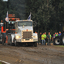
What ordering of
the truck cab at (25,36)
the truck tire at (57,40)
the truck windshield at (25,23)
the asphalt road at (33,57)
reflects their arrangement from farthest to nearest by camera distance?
the truck windshield at (25,23), the truck cab at (25,36), the truck tire at (57,40), the asphalt road at (33,57)

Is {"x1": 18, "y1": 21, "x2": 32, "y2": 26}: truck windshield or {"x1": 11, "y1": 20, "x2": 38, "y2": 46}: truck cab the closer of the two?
{"x1": 11, "y1": 20, "x2": 38, "y2": 46}: truck cab

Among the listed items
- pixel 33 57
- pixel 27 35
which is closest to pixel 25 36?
pixel 27 35

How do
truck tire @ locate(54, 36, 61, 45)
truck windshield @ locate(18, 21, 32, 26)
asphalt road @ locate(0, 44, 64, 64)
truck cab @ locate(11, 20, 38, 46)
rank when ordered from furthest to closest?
truck windshield @ locate(18, 21, 32, 26) → truck cab @ locate(11, 20, 38, 46) → truck tire @ locate(54, 36, 61, 45) → asphalt road @ locate(0, 44, 64, 64)

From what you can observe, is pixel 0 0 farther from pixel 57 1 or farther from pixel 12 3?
pixel 57 1

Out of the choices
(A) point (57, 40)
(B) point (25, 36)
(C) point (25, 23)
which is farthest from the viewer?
(C) point (25, 23)

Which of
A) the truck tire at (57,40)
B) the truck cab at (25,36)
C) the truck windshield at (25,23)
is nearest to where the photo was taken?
the truck tire at (57,40)

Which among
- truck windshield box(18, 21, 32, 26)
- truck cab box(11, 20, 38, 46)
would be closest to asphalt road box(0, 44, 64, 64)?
truck cab box(11, 20, 38, 46)

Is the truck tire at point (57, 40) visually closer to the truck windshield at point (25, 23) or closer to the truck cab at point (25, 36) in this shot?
the truck cab at point (25, 36)

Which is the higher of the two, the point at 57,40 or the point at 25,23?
the point at 25,23

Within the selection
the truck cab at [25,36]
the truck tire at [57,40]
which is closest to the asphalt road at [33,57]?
the truck tire at [57,40]

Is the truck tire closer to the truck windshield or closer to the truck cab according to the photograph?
the truck cab

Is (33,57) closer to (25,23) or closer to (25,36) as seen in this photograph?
(25,36)

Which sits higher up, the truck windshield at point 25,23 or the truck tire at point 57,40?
the truck windshield at point 25,23

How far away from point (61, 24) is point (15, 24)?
72.5 ft
